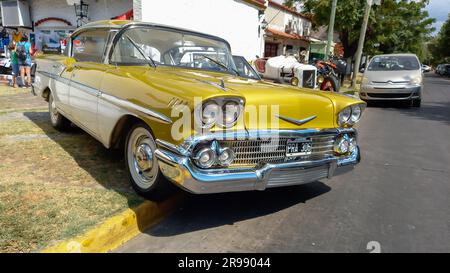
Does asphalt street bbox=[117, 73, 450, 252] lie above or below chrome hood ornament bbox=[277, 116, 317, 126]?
below

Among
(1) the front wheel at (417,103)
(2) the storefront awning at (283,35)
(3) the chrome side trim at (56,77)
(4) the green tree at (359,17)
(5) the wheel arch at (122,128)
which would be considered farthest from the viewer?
(2) the storefront awning at (283,35)

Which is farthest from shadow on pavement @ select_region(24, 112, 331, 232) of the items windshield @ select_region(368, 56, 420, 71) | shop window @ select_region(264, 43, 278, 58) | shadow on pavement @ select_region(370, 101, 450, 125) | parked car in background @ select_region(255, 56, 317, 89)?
shop window @ select_region(264, 43, 278, 58)

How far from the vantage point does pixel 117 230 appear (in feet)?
9.27

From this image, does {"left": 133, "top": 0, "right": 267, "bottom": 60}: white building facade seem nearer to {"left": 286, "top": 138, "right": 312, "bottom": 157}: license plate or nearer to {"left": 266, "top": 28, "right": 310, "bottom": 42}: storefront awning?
{"left": 266, "top": 28, "right": 310, "bottom": 42}: storefront awning

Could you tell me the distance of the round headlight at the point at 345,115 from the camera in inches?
136

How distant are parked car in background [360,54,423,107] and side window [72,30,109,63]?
857cm

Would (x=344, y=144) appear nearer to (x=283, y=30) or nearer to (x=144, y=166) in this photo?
(x=144, y=166)

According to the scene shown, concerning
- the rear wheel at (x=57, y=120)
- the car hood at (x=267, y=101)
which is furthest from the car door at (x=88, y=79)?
the rear wheel at (x=57, y=120)

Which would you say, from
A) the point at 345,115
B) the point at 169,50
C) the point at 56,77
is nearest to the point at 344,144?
the point at 345,115

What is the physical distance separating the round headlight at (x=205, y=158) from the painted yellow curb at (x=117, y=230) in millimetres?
781

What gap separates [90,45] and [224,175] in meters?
2.96

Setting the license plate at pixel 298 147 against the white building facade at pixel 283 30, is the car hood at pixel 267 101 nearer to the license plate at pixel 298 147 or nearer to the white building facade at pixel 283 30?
the license plate at pixel 298 147

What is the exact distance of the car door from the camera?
12.5ft
